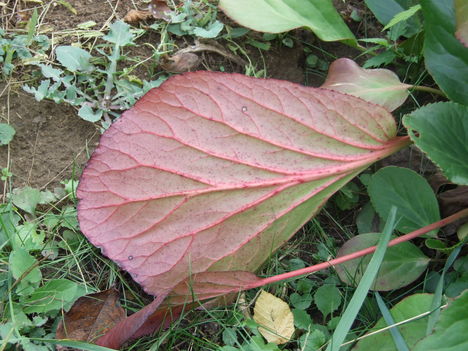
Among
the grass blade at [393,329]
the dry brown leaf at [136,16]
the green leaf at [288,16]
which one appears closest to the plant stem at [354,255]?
the grass blade at [393,329]

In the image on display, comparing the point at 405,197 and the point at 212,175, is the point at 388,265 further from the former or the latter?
the point at 212,175

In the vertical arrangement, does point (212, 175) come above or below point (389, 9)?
below

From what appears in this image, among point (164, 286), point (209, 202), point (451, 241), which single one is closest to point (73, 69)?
point (209, 202)

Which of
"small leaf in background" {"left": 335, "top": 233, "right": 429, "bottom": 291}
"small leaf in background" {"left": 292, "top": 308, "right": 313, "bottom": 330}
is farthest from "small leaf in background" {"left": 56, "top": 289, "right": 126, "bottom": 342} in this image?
"small leaf in background" {"left": 335, "top": 233, "right": 429, "bottom": 291}

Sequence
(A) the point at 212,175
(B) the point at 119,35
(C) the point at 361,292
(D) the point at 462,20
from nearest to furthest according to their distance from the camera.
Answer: (D) the point at 462,20 < (C) the point at 361,292 < (A) the point at 212,175 < (B) the point at 119,35

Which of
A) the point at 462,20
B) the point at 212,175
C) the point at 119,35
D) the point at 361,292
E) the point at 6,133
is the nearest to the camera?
the point at 462,20

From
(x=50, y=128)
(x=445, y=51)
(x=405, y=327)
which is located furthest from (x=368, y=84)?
(x=50, y=128)
